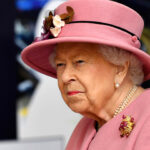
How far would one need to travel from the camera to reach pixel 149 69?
151 centimetres

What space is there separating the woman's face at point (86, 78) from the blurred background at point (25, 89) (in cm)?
182

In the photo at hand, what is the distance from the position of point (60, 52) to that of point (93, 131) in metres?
0.38

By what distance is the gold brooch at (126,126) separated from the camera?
51.8 inches

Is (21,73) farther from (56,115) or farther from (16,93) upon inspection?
(56,115)

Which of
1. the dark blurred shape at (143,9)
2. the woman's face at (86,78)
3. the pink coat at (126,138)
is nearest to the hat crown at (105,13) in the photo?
the woman's face at (86,78)

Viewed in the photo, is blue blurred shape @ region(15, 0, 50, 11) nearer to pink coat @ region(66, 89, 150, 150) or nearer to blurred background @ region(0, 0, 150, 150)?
blurred background @ region(0, 0, 150, 150)

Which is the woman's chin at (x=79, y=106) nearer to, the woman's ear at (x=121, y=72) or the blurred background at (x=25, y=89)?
the woman's ear at (x=121, y=72)

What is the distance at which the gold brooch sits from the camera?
1.32 m

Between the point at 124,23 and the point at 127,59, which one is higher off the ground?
the point at 124,23

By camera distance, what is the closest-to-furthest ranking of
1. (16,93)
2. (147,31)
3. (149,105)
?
1. (149,105)
2. (147,31)
3. (16,93)

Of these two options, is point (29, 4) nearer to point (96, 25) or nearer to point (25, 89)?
point (25, 89)

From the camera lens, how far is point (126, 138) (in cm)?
132

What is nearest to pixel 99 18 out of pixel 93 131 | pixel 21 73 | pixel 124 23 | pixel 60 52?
pixel 124 23

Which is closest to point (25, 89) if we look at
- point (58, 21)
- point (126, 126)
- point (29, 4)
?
point (29, 4)
